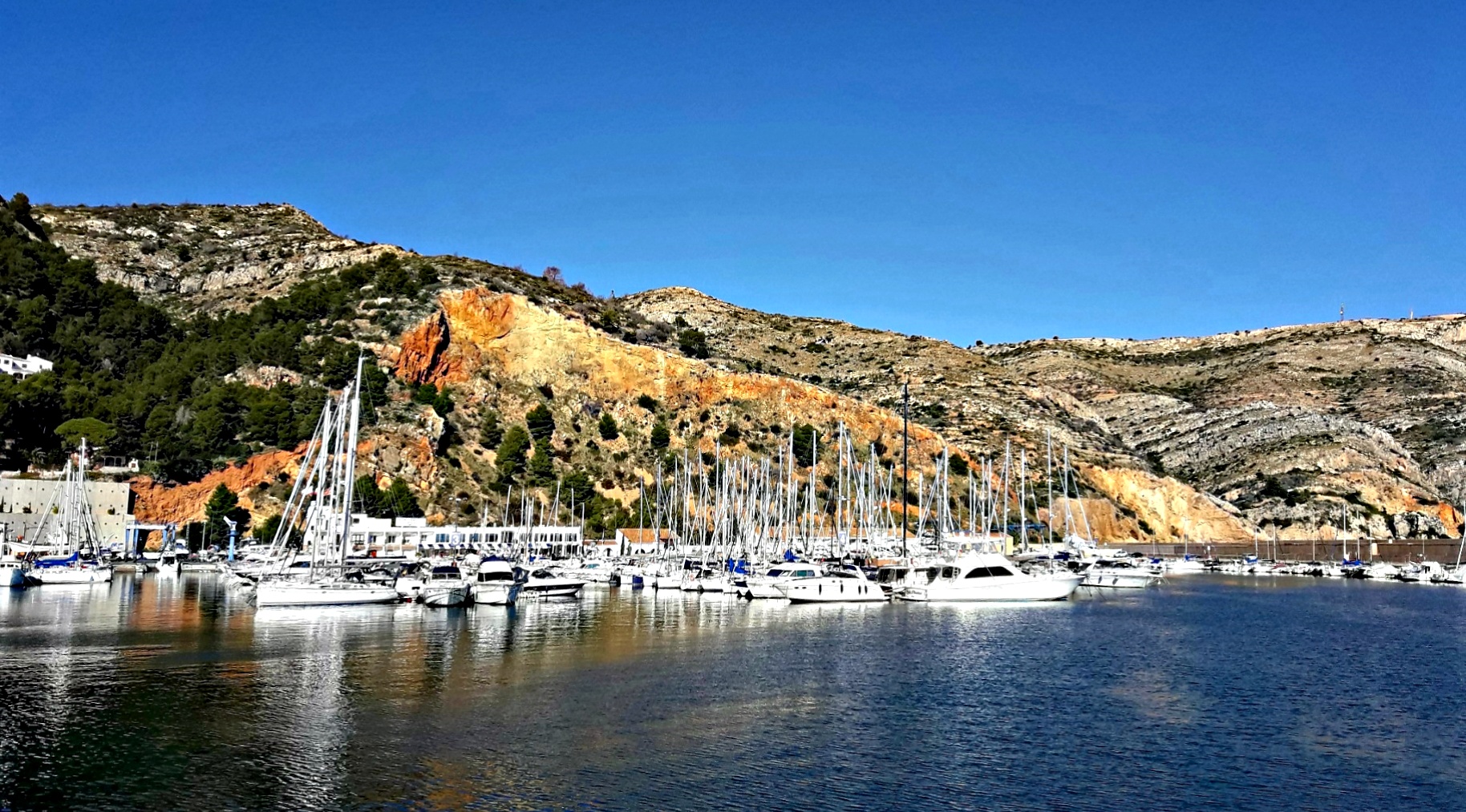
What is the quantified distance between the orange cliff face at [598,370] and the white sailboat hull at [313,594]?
65981mm

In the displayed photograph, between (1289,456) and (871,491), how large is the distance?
7801 centimetres

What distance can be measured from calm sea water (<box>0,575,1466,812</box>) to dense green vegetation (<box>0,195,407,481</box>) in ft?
183

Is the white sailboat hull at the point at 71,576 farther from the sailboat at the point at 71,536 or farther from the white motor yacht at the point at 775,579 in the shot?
the white motor yacht at the point at 775,579

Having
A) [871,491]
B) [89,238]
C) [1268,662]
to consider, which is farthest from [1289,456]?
[89,238]

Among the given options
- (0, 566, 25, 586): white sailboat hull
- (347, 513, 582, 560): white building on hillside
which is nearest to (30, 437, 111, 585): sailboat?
(0, 566, 25, 586): white sailboat hull

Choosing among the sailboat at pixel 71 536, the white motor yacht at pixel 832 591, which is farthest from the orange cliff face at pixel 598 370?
the white motor yacht at pixel 832 591

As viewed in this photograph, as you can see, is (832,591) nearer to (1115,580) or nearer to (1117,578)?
(1115,580)

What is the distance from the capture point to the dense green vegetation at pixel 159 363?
4373 inches

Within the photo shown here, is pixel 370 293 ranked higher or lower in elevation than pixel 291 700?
higher

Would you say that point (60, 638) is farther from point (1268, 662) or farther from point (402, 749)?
point (1268, 662)

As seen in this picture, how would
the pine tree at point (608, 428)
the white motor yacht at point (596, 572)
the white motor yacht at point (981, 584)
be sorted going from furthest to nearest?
1. the pine tree at point (608, 428)
2. the white motor yacht at point (596, 572)
3. the white motor yacht at point (981, 584)

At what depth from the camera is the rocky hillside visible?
390 ft

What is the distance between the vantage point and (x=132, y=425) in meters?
115

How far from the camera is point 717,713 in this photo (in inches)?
1255
